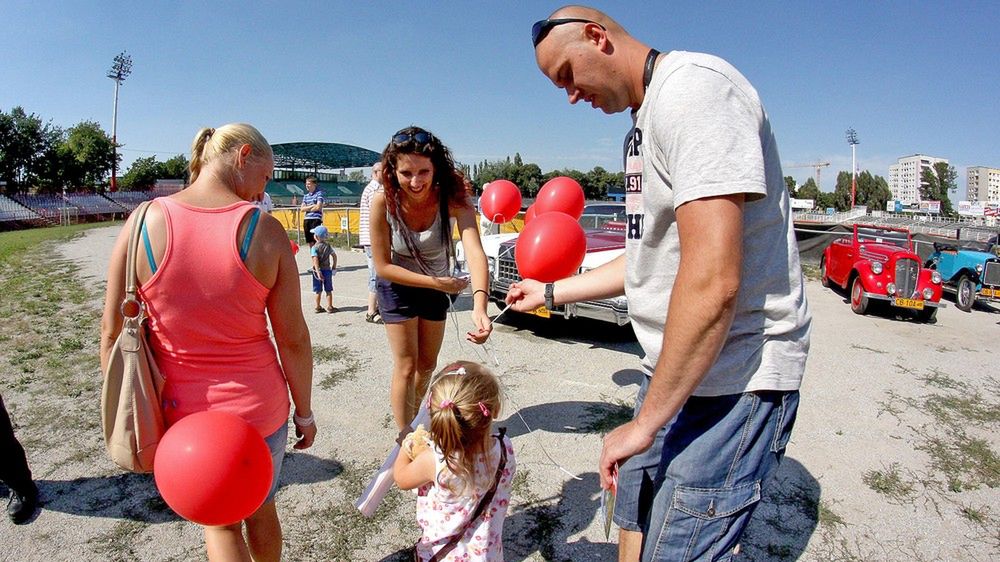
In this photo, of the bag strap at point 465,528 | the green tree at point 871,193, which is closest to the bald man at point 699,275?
the bag strap at point 465,528

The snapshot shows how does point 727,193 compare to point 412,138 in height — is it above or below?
below

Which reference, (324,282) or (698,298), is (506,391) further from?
(324,282)

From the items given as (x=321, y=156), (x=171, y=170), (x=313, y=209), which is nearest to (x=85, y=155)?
(x=171, y=170)

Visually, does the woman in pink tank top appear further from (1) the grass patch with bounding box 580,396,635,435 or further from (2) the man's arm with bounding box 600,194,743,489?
(1) the grass patch with bounding box 580,396,635,435

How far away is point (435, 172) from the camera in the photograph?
2.94 metres

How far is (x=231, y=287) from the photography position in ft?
5.45

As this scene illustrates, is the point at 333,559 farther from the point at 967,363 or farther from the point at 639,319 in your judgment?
the point at 967,363

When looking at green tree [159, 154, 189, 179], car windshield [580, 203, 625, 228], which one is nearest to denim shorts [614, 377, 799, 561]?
car windshield [580, 203, 625, 228]

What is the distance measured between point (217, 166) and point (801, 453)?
12.7ft

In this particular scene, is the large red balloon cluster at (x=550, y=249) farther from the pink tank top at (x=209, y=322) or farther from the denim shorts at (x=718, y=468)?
the denim shorts at (x=718, y=468)

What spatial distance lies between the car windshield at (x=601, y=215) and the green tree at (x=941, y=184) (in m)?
96.0

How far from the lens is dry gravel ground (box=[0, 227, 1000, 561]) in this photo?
274cm

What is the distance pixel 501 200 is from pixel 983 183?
182577mm

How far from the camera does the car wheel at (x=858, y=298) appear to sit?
8372 mm
